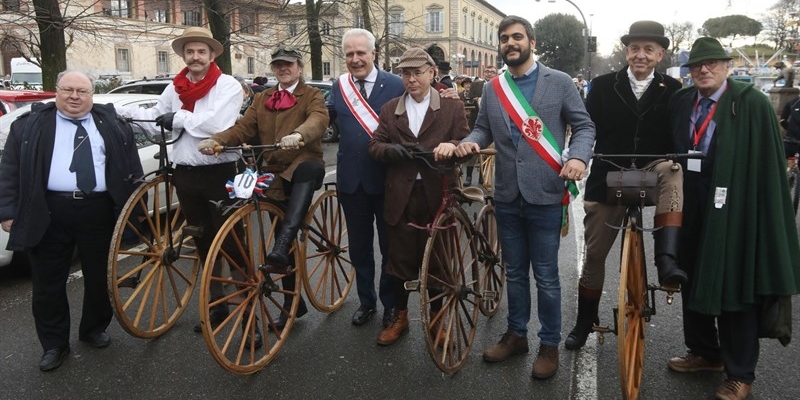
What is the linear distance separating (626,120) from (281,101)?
6.93ft

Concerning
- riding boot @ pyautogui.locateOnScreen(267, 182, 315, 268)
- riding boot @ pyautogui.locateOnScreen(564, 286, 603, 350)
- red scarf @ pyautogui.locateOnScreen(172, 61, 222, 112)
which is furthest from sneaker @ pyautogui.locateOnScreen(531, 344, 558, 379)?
red scarf @ pyautogui.locateOnScreen(172, 61, 222, 112)

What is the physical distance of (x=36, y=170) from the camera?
3873mm

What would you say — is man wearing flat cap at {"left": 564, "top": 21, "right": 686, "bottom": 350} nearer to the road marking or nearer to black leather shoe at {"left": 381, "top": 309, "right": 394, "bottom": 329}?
the road marking

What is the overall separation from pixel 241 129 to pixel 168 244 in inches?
38.4

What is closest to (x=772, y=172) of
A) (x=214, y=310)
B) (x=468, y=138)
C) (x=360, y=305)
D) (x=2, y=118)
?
(x=468, y=138)

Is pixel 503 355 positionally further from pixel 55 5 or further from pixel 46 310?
pixel 55 5

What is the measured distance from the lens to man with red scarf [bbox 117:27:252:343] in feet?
13.8

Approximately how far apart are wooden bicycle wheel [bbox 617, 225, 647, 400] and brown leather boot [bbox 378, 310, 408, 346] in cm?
153

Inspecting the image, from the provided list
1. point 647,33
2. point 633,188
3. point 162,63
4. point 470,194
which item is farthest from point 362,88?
point 162,63

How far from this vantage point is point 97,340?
4.32m

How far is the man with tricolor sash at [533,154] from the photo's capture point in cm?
363

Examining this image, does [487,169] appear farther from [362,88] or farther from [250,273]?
[250,273]

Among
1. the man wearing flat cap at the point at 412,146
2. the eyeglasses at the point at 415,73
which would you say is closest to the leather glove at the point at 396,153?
the man wearing flat cap at the point at 412,146

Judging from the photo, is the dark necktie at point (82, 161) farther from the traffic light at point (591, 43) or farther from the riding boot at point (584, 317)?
the traffic light at point (591, 43)
